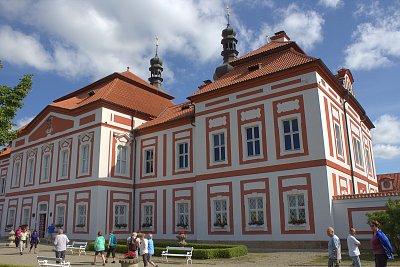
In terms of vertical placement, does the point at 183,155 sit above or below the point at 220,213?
above

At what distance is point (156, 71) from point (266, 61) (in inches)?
865

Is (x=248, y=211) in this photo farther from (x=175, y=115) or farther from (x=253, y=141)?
(x=175, y=115)

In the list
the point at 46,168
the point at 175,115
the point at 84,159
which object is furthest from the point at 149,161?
the point at 46,168

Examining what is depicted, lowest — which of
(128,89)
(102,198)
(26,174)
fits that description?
(102,198)

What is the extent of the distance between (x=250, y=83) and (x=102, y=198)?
12971mm

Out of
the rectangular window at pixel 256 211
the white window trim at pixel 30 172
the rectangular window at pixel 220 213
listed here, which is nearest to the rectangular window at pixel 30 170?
the white window trim at pixel 30 172

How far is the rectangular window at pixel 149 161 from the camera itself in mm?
28109

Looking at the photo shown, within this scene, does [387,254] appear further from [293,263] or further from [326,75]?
[326,75]

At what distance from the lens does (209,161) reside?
76.2 ft

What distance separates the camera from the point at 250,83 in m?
22.1

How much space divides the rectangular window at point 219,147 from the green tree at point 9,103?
11519 mm

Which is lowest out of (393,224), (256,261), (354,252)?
(256,261)

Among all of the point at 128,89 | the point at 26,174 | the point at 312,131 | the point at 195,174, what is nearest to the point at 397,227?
the point at 312,131

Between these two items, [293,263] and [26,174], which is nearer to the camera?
[293,263]
